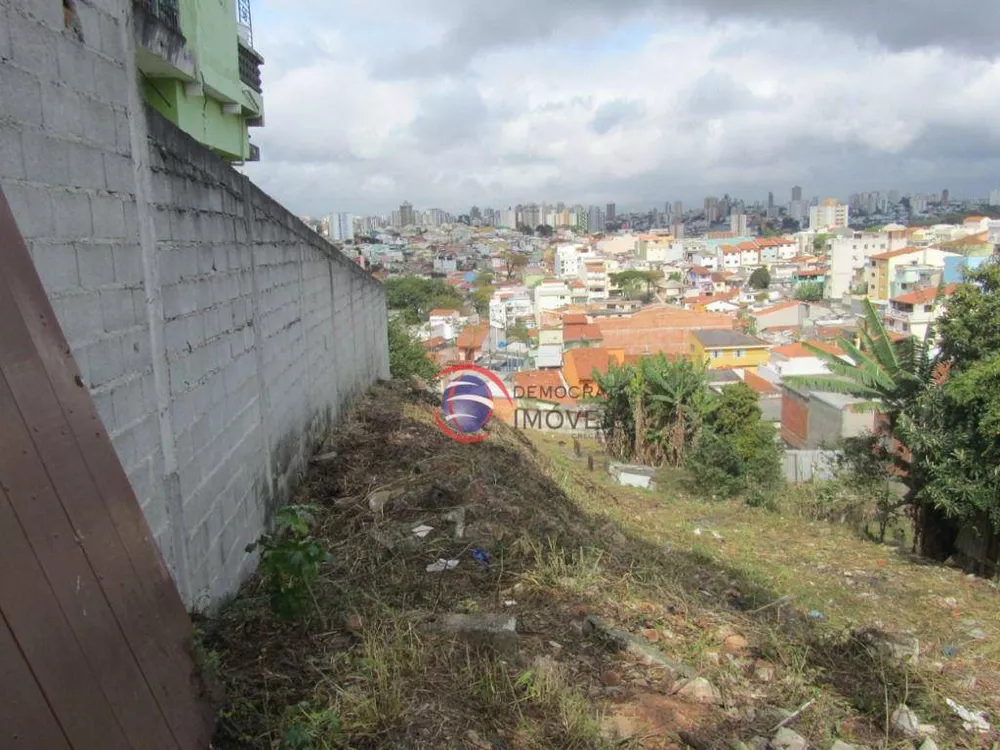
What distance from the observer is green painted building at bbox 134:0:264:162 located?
4695 millimetres

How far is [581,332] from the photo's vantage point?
4000 centimetres

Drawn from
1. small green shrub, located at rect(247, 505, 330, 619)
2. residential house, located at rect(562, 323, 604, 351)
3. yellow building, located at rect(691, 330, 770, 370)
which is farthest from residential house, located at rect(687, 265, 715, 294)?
small green shrub, located at rect(247, 505, 330, 619)

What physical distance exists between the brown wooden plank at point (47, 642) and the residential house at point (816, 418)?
20.3m

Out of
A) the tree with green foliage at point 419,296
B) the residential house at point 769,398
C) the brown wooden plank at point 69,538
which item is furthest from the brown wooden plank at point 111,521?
the tree with green foliage at point 419,296

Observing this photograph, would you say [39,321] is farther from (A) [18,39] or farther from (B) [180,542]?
(B) [180,542]

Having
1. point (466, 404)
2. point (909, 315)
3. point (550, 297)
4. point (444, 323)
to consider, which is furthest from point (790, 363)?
point (550, 297)

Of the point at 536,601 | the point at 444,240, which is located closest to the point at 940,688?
the point at 536,601

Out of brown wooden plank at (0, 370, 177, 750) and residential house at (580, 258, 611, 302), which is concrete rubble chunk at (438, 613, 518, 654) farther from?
residential house at (580, 258, 611, 302)

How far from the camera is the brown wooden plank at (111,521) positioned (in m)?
1.78

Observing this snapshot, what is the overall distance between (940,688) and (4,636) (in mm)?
3903

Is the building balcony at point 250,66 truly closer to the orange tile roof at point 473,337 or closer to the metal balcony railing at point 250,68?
the metal balcony railing at point 250,68

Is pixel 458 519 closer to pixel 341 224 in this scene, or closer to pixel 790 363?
pixel 790 363

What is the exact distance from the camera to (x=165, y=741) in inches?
77.0

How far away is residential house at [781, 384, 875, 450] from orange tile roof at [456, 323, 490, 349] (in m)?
18.7
